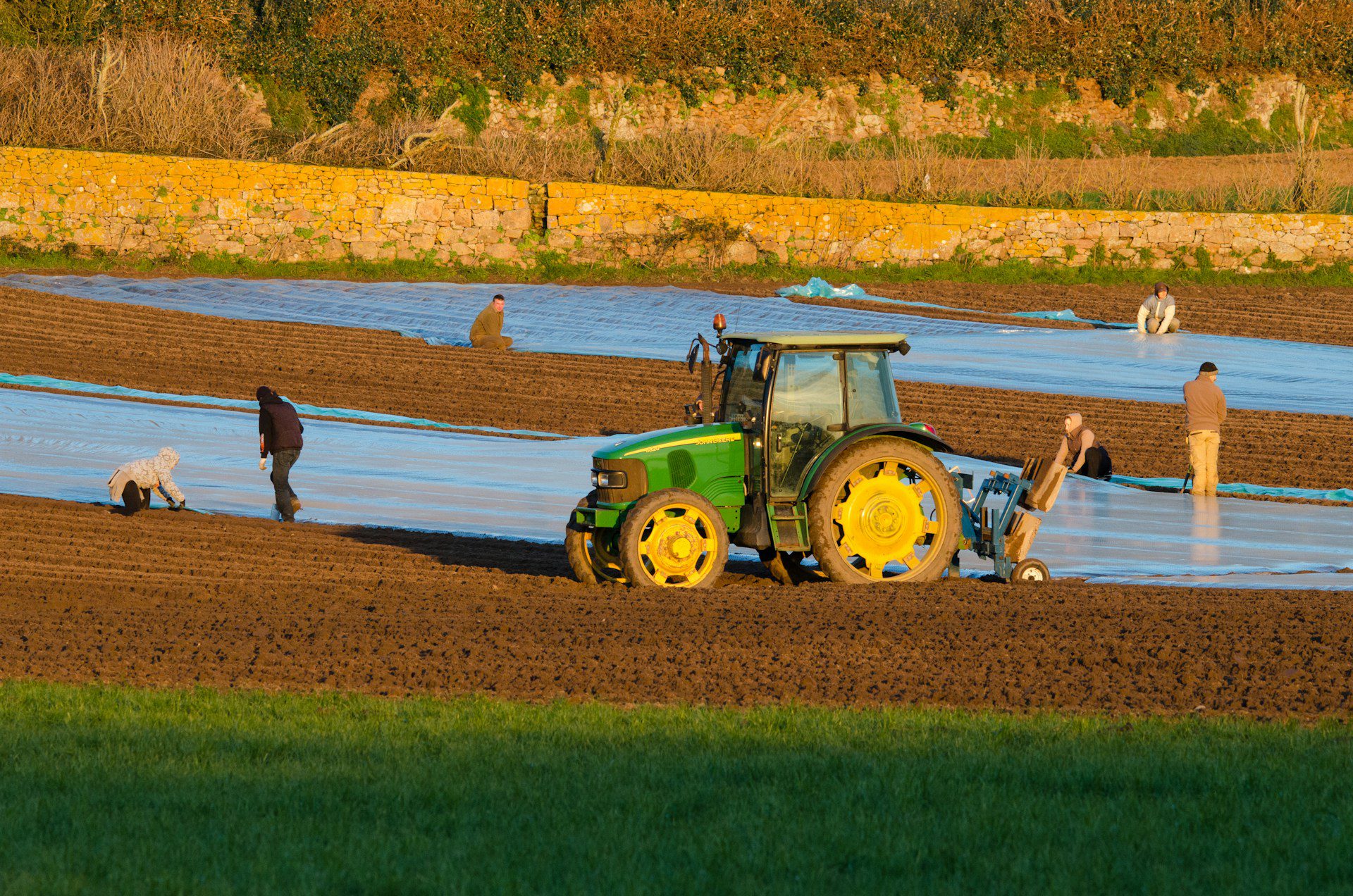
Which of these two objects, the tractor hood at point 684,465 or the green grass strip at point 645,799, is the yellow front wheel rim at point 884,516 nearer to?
the tractor hood at point 684,465

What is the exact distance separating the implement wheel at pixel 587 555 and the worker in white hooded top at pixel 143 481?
169 inches

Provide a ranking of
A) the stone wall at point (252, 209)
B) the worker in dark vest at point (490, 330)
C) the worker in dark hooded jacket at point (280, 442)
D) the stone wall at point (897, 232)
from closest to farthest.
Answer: the worker in dark hooded jacket at point (280, 442) < the worker in dark vest at point (490, 330) < the stone wall at point (252, 209) < the stone wall at point (897, 232)

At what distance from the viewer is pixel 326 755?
689cm

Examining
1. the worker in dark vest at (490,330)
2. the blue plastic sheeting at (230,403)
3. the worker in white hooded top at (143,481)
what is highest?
the worker in dark vest at (490,330)

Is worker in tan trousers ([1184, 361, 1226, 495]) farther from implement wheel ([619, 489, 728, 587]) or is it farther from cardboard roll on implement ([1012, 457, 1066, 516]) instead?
implement wheel ([619, 489, 728, 587])

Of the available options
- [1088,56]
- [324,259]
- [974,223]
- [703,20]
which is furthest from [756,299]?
[1088,56]

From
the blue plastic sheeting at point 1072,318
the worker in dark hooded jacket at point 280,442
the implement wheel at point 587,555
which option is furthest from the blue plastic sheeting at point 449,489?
the blue plastic sheeting at point 1072,318

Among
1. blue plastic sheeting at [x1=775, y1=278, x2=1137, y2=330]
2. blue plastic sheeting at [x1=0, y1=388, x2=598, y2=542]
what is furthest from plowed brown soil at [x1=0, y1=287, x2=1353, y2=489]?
blue plastic sheeting at [x1=775, y1=278, x2=1137, y2=330]

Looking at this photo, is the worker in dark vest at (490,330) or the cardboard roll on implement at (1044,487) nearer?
the cardboard roll on implement at (1044,487)

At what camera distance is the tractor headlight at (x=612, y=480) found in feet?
35.7

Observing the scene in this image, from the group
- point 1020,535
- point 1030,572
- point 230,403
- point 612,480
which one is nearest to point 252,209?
point 230,403

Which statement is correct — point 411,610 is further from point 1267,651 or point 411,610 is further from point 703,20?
point 703,20

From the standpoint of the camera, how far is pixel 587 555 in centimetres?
1164

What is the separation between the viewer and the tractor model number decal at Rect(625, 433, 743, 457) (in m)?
11.0
